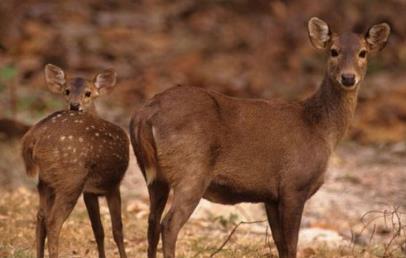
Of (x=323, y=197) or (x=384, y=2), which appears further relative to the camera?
(x=384, y=2)

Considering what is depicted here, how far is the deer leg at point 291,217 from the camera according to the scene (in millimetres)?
8438

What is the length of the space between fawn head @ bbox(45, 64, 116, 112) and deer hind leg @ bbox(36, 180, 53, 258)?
61.9 inches

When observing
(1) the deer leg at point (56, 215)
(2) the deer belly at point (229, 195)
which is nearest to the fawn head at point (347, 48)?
(2) the deer belly at point (229, 195)

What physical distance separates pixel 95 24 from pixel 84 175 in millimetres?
13154

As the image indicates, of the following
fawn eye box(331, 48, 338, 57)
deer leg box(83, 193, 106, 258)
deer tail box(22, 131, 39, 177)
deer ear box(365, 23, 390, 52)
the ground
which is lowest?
the ground

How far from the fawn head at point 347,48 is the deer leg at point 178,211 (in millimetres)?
1640

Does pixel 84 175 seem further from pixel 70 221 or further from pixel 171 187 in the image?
pixel 70 221

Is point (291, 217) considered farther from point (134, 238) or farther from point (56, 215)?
point (134, 238)

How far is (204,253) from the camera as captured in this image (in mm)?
9727

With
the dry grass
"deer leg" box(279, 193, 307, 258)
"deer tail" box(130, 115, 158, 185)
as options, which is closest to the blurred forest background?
the dry grass

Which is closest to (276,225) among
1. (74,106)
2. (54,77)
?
(74,106)

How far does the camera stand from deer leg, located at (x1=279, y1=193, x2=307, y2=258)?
8.44 metres

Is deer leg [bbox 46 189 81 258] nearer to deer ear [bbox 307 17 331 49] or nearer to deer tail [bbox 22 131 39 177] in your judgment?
deer tail [bbox 22 131 39 177]

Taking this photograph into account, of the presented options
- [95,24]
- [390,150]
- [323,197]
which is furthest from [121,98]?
[323,197]
